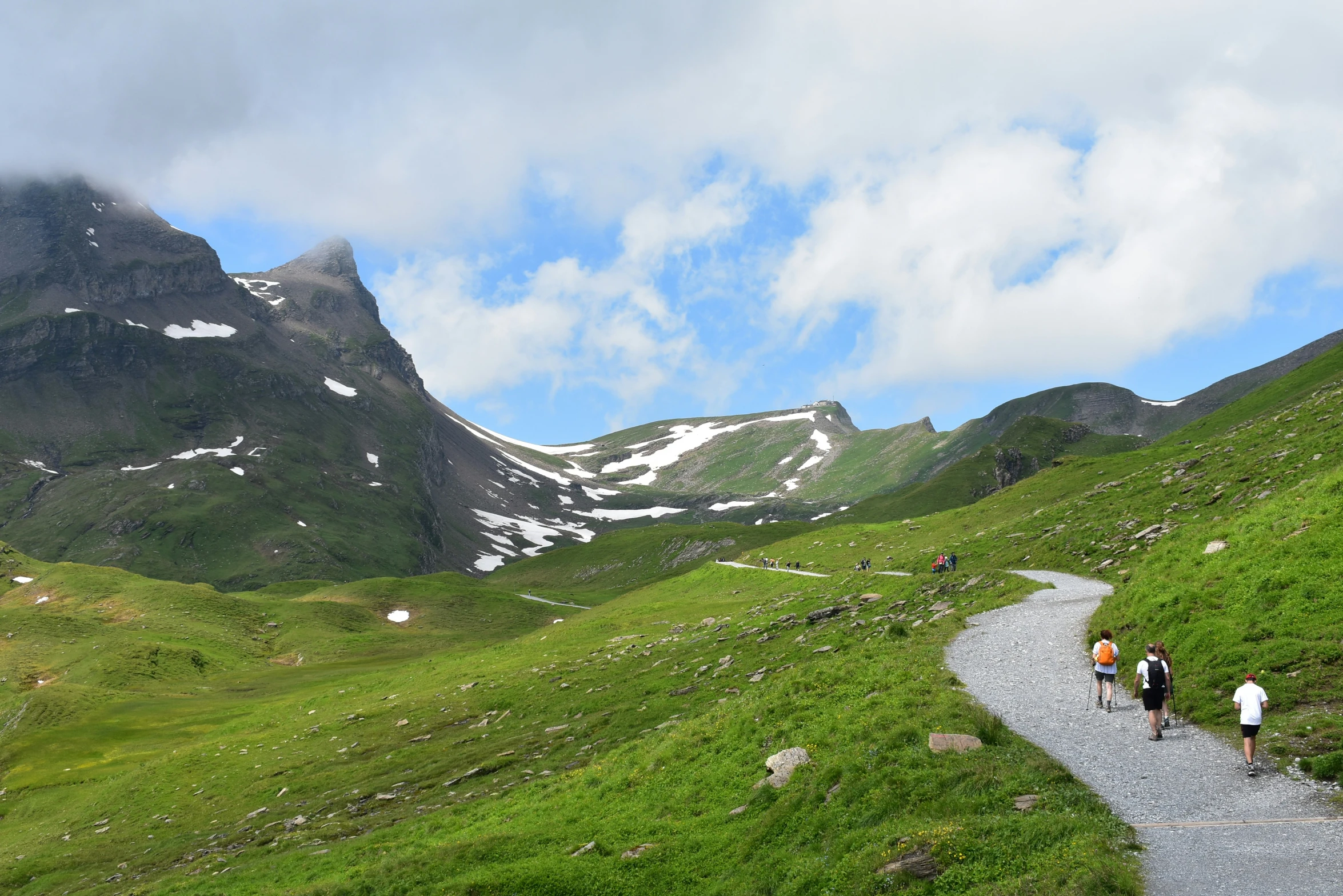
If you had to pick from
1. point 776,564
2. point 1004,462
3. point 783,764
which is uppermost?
point 1004,462

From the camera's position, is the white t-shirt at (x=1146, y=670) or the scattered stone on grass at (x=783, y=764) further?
the scattered stone on grass at (x=783, y=764)

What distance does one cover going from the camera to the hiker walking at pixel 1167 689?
22.6 m

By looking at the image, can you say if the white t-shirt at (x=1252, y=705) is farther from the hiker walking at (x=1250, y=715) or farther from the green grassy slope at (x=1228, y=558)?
the green grassy slope at (x=1228, y=558)

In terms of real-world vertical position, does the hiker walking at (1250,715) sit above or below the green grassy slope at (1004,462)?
below

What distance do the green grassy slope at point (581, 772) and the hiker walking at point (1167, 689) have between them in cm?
557

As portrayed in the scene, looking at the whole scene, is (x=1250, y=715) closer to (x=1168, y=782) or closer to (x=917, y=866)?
(x=1168, y=782)

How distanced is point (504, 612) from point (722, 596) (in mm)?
75661

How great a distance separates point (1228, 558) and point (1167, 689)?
9.57 m

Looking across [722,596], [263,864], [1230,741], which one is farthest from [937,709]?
[722,596]

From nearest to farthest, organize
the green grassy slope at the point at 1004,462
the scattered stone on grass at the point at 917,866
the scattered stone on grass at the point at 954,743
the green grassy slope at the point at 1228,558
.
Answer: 1. the scattered stone on grass at the point at 917,866
2. the scattered stone on grass at the point at 954,743
3. the green grassy slope at the point at 1228,558
4. the green grassy slope at the point at 1004,462

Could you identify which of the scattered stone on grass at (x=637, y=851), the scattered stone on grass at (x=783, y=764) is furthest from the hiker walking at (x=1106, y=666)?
the scattered stone on grass at (x=637, y=851)

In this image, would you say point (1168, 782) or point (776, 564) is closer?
point (1168, 782)

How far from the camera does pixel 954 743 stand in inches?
819

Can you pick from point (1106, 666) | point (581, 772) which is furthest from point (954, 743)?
point (581, 772)
